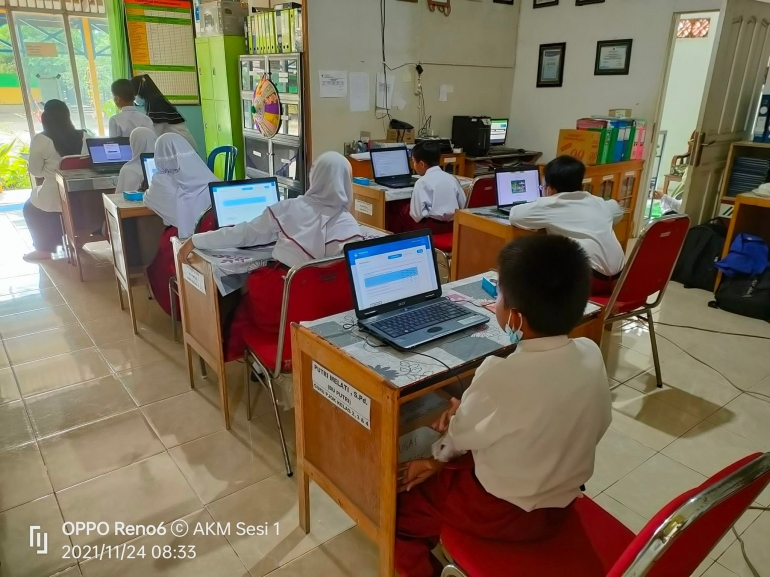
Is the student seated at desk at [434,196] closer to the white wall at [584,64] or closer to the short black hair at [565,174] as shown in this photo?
the short black hair at [565,174]

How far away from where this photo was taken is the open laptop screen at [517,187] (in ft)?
11.0

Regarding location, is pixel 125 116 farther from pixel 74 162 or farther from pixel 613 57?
pixel 613 57

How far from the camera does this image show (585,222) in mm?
2500

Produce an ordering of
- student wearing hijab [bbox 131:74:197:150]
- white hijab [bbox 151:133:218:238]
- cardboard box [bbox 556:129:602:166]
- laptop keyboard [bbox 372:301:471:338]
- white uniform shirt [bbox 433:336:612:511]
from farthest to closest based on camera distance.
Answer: student wearing hijab [bbox 131:74:197:150], cardboard box [bbox 556:129:602:166], white hijab [bbox 151:133:218:238], laptop keyboard [bbox 372:301:471:338], white uniform shirt [bbox 433:336:612:511]

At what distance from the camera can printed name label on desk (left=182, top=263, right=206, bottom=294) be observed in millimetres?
2244

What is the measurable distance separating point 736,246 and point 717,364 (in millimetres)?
1140

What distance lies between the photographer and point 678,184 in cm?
605

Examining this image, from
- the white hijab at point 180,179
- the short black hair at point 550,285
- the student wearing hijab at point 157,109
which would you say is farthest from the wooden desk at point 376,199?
the short black hair at point 550,285

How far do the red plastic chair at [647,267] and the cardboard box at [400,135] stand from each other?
3.16 m

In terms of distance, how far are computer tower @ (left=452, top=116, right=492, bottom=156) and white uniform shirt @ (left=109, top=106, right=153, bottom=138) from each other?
9.54ft

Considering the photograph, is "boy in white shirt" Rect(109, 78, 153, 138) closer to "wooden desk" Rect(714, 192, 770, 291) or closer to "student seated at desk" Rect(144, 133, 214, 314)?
"student seated at desk" Rect(144, 133, 214, 314)

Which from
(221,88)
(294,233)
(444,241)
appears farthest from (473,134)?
(294,233)

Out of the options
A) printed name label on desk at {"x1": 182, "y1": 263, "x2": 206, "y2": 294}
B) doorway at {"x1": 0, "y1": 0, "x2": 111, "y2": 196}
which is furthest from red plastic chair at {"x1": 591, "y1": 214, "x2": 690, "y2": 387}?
doorway at {"x1": 0, "y1": 0, "x2": 111, "y2": 196}

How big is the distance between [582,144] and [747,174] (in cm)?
127
